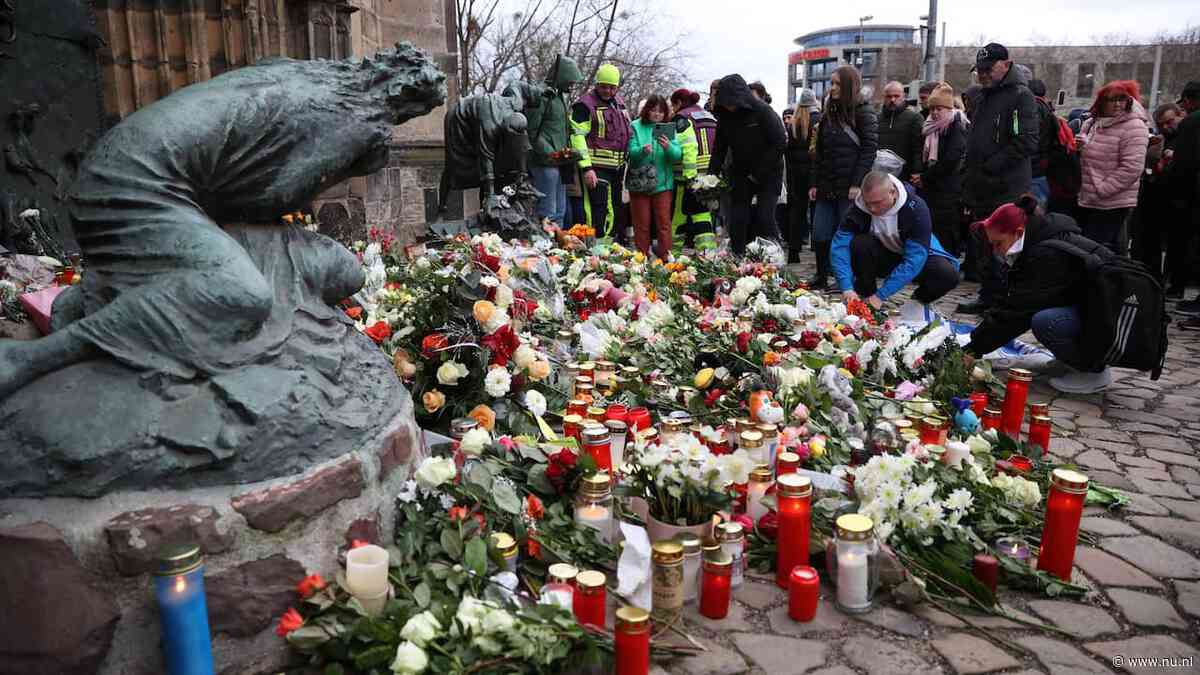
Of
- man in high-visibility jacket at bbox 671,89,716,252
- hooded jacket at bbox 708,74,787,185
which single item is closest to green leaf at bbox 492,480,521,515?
man in high-visibility jacket at bbox 671,89,716,252

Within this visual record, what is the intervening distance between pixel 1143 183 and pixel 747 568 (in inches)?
291

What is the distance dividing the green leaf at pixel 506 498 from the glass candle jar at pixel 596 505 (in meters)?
0.19

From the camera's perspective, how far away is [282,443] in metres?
2.04

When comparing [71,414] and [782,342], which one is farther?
[782,342]

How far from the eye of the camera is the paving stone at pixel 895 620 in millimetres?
2330

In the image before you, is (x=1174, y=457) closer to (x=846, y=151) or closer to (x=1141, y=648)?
(x=1141, y=648)

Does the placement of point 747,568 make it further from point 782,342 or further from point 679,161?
point 679,161

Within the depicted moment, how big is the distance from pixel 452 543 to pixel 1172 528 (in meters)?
2.68

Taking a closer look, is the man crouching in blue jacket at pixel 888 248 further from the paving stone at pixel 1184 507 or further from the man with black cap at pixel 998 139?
the paving stone at pixel 1184 507

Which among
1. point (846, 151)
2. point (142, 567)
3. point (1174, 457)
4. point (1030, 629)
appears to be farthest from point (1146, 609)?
point (846, 151)

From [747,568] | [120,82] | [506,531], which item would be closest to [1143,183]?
[747,568]

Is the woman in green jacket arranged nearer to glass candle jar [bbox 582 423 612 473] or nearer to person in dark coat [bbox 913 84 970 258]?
person in dark coat [bbox 913 84 970 258]

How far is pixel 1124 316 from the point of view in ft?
14.7

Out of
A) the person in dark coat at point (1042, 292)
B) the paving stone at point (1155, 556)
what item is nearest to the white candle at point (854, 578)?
the paving stone at point (1155, 556)
